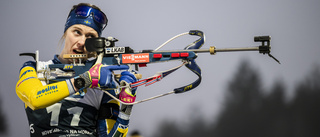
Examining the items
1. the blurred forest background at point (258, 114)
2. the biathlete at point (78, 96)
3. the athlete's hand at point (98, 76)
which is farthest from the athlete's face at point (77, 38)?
the blurred forest background at point (258, 114)

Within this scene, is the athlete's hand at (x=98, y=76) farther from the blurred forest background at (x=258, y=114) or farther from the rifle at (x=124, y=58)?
the blurred forest background at (x=258, y=114)

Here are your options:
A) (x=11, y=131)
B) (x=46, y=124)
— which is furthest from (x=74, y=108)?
(x=11, y=131)

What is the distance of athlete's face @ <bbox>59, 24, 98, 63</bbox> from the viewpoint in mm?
4305

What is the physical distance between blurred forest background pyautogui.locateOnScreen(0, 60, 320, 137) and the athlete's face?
3.37m

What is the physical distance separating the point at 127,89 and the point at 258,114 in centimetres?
422

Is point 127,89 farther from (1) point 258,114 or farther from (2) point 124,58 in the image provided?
(1) point 258,114

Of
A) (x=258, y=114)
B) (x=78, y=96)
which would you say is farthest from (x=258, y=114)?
(x=78, y=96)

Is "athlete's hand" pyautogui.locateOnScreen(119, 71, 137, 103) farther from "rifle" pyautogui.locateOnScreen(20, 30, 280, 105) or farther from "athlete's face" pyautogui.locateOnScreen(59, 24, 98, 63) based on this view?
"athlete's face" pyautogui.locateOnScreen(59, 24, 98, 63)

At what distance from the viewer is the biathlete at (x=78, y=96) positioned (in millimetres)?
3809

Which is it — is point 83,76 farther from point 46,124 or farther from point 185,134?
point 185,134

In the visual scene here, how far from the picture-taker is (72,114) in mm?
4234

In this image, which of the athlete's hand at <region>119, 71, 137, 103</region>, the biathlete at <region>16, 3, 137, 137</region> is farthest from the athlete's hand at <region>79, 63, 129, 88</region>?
the athlete's hand at <region>119, 71, 137, 103</region>

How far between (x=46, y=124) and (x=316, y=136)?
4871 mm

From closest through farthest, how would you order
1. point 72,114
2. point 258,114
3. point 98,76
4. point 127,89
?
point 98,76 < point 127,89 < point 72,114 < point 258,114
